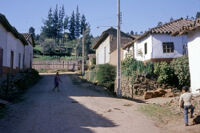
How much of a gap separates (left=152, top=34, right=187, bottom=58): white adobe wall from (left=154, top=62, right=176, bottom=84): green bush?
8.18ft

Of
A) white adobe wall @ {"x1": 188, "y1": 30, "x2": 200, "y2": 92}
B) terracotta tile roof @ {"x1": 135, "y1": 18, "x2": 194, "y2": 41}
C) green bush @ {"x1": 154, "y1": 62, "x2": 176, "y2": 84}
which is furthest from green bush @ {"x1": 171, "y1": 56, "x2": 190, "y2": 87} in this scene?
white adobe wall @ {"x1": 188, "y1": 30, "x2": 200, "y2": 92}

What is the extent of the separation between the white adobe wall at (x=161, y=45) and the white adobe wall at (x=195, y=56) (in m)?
7.32

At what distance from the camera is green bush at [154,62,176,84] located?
691 inches

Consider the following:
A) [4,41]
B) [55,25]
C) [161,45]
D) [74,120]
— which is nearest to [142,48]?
[161,45]

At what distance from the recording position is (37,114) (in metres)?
8.95

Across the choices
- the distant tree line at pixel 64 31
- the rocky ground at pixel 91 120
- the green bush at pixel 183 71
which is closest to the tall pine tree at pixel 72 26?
the distant tree line at pixel 64 31

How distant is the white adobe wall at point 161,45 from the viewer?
20172mm

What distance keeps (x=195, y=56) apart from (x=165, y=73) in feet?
18.0

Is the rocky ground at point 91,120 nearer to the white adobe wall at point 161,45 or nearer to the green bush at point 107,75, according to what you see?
the white adobe wall at point 161,45

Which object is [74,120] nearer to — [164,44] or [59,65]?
[164,44]

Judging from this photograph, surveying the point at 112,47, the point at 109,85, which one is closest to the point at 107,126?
the point at 109,85

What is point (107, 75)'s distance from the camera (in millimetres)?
21750

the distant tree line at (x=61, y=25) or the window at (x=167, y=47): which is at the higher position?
the distant tree line at (x=61, y=25)

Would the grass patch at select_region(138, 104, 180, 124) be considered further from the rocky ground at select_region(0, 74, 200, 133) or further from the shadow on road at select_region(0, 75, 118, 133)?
the shadow on road at select_region(0, 75, 118, 133)
